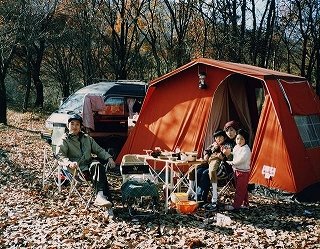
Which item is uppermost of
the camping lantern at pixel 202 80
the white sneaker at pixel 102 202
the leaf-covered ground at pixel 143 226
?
the camping lantern at pixel 202 80

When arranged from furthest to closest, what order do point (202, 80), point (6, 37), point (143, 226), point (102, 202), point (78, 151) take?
point (6, 37)
point (202, 80)
point (78, 151)
point (102, 202)
point (143, 226)

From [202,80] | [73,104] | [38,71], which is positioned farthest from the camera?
[38,71]

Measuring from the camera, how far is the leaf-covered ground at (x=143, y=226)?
5.37 meters

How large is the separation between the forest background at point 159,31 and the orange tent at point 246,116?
10.8m

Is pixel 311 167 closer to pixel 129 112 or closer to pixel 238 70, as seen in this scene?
pixel 238 70

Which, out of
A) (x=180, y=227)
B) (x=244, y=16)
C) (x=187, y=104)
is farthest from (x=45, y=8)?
(x=180, y=227)

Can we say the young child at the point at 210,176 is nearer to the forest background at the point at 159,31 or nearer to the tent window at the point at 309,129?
the tent window at the point at 309,129

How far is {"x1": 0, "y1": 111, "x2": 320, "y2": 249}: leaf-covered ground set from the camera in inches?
211

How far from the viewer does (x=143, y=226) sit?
5965mm

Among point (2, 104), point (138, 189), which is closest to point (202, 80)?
point (138, 189)

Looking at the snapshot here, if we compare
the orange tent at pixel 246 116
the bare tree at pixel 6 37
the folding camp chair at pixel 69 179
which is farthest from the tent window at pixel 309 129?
the bare tree at pixel 6 37

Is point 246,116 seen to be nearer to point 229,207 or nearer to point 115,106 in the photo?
point 229,207

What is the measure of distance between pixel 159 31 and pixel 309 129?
60.8ft

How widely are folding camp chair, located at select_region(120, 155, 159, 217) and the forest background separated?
12684mm
